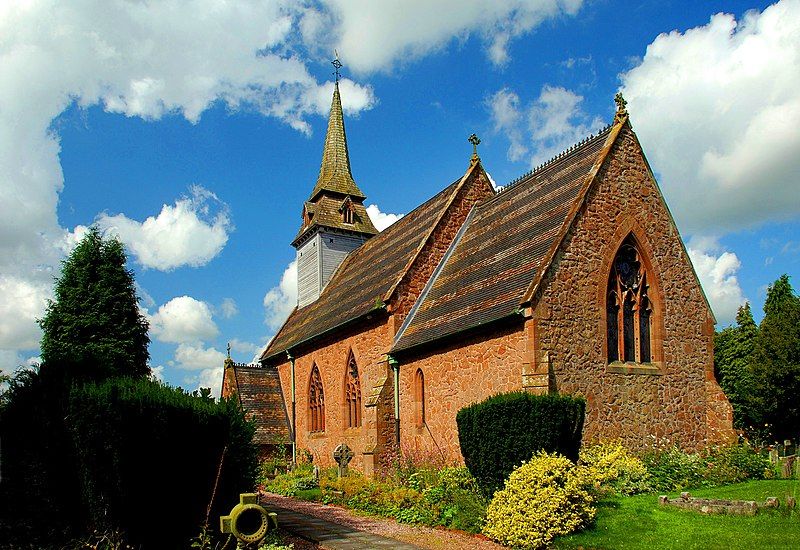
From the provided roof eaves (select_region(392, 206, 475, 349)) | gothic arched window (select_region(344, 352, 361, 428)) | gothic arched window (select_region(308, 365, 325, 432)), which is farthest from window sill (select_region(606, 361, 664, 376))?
gothic arched window (select_region(308, 365, 325, 432))

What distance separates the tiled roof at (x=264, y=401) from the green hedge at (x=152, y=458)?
62.9ft

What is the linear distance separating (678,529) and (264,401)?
2333 centimetres

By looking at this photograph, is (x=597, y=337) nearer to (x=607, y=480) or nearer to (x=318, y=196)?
(x=607, y=480)

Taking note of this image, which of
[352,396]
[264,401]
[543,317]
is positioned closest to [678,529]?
[543,317]

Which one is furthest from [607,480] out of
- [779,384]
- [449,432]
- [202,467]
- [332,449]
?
[779,384]

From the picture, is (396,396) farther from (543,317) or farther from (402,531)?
(402,531)

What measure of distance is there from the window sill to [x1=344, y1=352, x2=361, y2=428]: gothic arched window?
1038cm

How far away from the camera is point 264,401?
32.3m

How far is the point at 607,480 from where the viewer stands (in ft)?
51.5

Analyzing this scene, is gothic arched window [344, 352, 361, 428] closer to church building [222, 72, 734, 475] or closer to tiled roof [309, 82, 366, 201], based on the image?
church building [222, 72, 734, 475]

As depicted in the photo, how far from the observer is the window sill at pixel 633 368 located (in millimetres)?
17562

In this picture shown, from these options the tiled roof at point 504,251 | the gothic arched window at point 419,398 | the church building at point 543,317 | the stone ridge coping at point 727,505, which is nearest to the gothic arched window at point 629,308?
the church building at point 543,317

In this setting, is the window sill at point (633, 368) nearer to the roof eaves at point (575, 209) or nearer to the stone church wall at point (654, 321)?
the stone church wall at point (654, 321)

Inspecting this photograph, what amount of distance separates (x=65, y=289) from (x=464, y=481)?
22508mm
